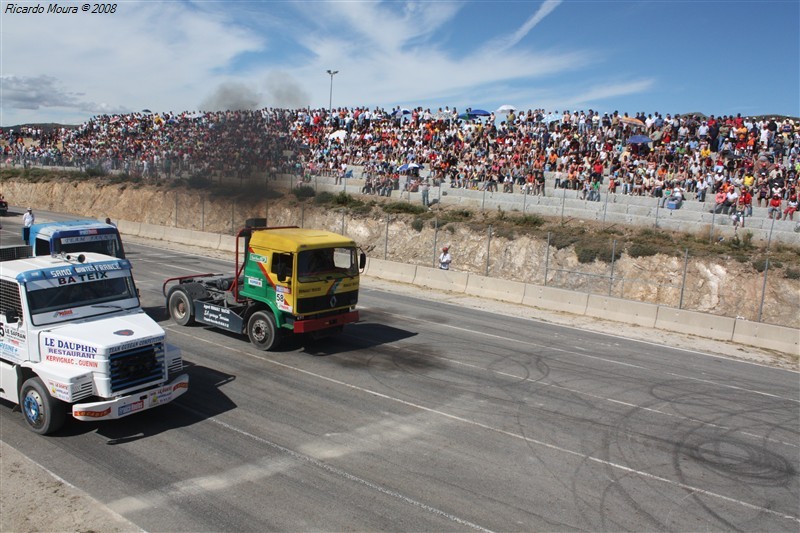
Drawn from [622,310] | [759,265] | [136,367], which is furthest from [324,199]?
[136,367]

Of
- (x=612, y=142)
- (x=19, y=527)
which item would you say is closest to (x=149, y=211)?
(x=612, y=142)

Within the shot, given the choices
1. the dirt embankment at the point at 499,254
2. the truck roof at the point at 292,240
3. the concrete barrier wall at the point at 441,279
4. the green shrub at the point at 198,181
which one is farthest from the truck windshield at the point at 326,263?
the green shrub at the point at 198,181

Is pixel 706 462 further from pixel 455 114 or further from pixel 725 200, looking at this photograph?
pixel 455 114

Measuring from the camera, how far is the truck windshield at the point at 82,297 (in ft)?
32.4

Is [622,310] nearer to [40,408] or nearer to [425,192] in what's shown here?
[425,192]

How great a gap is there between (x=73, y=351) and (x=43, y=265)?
2209 mm

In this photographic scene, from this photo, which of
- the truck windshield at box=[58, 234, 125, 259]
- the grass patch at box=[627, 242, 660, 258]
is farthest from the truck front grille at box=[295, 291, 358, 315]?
the grass patch at box=[627, 242, 660, 258]

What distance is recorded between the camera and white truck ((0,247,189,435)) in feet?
29.7

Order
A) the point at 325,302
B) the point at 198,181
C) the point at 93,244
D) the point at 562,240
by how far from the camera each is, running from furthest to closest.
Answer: the point at 198,181, the point at 562,240, the point at 93,244, the point at 325,302

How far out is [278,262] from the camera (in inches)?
554

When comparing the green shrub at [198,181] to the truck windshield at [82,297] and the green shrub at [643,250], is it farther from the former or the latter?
the truck windshield at [82,297]

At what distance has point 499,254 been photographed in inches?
1131

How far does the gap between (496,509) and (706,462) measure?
13.5ft

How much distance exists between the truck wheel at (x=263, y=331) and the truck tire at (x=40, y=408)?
17.6 feet
